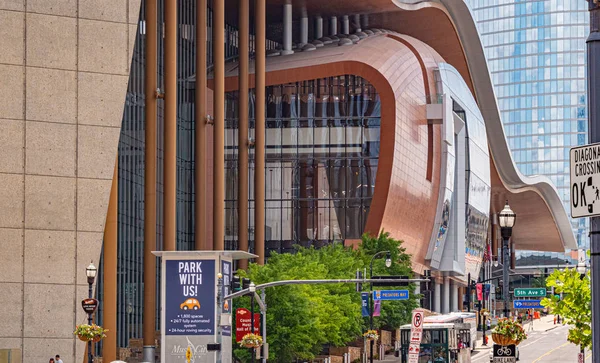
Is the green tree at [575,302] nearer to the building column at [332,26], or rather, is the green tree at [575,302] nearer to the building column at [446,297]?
the building column at [332,26]

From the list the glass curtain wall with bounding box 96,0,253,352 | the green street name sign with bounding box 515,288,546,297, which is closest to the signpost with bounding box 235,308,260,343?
the green street name sign with bounding box 515,288,546,297

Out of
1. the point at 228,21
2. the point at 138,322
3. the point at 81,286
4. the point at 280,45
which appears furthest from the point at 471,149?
the point at 81,286

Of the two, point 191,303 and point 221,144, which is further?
point 221,144

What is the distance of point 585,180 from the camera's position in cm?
1138

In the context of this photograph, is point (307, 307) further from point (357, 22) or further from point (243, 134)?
point (357, 22)

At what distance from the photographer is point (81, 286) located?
5084 centimetres

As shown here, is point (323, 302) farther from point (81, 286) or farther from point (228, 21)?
point (228, 21)

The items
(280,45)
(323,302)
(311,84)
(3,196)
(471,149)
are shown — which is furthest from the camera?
(471,149)

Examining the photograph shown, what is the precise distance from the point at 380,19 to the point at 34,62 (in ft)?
255

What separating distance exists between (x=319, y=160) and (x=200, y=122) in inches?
1200

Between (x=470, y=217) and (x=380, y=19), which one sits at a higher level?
(x=380, y=19)

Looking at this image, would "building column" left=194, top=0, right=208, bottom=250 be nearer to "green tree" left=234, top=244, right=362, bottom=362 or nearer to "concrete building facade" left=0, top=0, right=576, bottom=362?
"concrete building facade" left=0, top=0, right=576, bottom=362

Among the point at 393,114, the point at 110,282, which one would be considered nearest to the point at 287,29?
the point at 393,114

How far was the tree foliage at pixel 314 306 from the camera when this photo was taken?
65.8 metres
